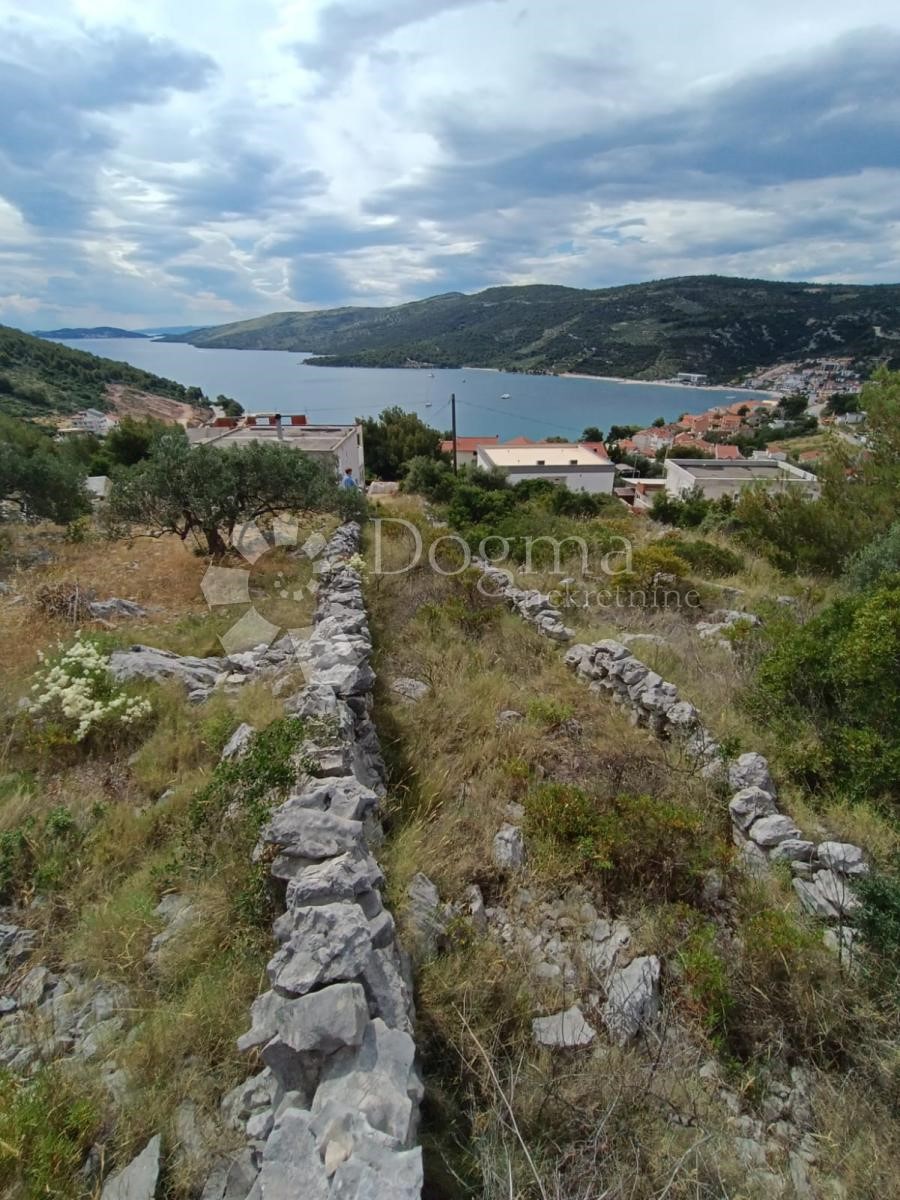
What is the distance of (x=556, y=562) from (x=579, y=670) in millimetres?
4966

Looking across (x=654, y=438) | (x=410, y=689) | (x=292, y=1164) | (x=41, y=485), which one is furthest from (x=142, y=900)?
(x=654, y=438)

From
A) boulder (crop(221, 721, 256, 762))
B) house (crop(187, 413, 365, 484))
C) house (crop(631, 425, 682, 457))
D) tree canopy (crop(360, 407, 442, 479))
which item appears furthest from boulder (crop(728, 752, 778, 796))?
house (crop(631, 425, 682, 457))

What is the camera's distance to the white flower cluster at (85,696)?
4.23m

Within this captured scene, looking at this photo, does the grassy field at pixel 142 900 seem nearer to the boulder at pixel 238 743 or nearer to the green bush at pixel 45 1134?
the green bush at pixel 45 1134

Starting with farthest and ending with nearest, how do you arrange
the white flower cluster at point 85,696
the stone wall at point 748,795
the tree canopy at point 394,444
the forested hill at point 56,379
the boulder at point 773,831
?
the forested hill at point 56,379 → the tree canopy at point 394,444 → the white flower cluster at point 85,696 → the boulder at point 773,831 → the stone wall at point 748,795

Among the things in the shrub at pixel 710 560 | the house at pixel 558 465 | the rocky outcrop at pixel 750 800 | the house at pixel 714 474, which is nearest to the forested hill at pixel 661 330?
the house at pixel 714 474

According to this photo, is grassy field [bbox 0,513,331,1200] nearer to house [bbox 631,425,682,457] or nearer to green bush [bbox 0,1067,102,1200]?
green bush [bbox 0,1067,102,1200]

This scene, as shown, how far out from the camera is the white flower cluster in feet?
13.9

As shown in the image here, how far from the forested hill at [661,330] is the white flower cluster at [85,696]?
120 meters

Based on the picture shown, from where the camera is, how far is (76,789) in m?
3.78

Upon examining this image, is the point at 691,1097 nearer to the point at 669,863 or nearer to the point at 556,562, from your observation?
the point at 669,863

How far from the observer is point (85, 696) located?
14.5ft

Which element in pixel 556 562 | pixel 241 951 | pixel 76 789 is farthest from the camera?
pixel 556 562

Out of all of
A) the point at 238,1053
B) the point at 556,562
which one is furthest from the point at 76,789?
the point at 556,562
